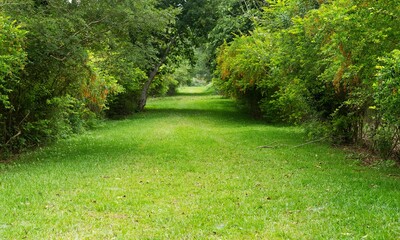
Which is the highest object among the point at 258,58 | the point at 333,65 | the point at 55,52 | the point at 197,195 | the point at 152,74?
the point at 55,52

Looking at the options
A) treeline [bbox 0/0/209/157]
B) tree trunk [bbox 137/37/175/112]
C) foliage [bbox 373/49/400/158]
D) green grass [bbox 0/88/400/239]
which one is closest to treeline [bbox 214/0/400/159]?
foliage [bbox 373/49/400/158]

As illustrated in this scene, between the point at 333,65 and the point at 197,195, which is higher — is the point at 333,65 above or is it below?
above

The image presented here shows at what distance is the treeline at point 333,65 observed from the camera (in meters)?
7.31

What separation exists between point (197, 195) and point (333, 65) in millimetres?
4792

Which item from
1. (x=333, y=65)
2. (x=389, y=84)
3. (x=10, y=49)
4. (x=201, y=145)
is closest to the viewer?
(x=389, y=84)

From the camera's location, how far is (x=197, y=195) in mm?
6852

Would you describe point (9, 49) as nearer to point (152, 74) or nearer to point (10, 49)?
point (10, 49)

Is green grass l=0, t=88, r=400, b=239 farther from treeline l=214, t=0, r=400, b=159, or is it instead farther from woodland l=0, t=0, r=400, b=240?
treeline l=214, t=0, r=400, b=159

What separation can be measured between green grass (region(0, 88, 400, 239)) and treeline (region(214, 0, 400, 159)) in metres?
1.16

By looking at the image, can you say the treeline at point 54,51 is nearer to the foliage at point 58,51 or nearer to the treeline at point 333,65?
the foliage at point 58,51

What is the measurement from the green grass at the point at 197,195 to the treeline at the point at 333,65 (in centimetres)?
116

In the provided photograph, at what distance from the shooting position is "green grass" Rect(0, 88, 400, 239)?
5016 millimetres

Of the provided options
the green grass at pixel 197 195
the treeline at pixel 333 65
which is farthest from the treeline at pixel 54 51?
the treeline at pixel 333 65

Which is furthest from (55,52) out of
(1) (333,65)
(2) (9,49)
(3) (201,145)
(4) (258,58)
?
(4) (258,58)
